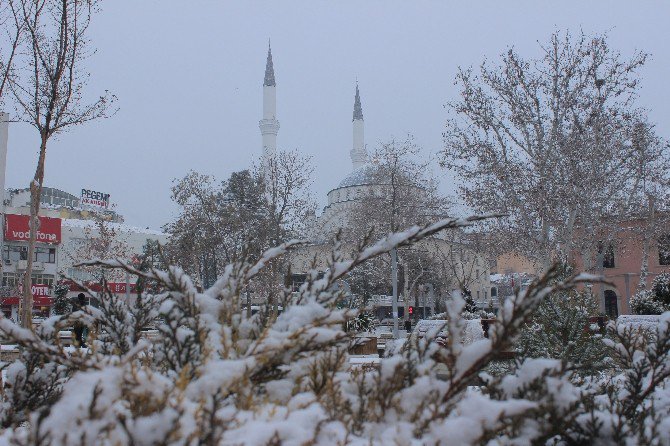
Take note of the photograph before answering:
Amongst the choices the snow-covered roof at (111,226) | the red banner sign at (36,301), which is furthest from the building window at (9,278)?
the snow-covered roof at (111,226)

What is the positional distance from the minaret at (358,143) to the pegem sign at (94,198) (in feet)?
96.7

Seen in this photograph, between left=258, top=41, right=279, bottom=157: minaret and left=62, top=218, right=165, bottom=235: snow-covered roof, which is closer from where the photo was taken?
left=62, top=218, right=165, bottom=235: snow-covered roof

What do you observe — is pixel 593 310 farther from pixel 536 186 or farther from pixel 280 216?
pixel 280 216

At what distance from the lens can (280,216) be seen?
33.0m

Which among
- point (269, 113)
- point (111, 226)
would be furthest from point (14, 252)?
point (269, 113)

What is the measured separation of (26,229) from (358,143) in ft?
135

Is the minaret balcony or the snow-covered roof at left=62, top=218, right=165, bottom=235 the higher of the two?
the minaret balcony

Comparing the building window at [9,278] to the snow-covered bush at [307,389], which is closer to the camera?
the snow-covered bush at [307,389]

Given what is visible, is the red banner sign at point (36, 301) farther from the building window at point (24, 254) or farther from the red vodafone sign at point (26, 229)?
the red vodafone sign at point (26, 229)

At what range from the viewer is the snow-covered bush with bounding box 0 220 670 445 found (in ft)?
4.40

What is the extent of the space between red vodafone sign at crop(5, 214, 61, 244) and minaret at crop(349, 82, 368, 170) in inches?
1458

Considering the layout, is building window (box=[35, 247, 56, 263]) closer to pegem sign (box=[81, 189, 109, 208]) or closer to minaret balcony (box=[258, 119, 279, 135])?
pegem sign (box=[81, 189, 109, 208])

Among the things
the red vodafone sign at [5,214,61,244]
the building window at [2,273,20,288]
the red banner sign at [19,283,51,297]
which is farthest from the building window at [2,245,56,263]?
the red banner sign at [19,283,51,297]

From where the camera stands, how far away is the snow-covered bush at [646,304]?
17322mm
